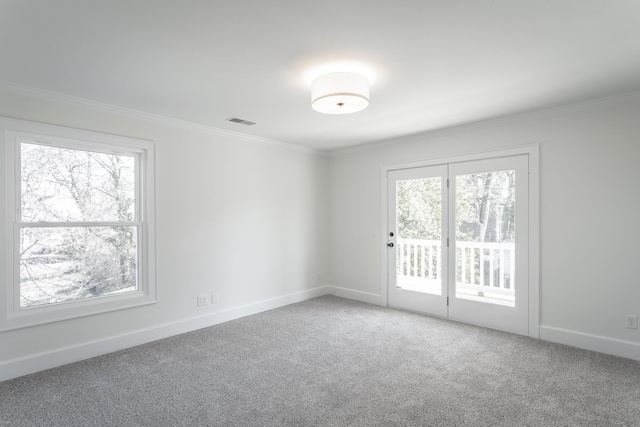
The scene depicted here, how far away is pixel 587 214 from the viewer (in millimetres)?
3348

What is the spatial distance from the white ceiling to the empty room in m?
0.02

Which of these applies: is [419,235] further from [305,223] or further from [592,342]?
[592,342]

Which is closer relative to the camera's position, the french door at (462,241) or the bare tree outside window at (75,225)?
the bare tree outside window at (75,225)

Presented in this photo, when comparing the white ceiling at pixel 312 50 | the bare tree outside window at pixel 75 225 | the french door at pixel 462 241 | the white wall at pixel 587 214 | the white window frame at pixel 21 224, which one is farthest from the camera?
the french door at pixel 462 241

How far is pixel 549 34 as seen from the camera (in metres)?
2.07

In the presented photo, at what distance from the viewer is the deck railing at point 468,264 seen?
153 inches

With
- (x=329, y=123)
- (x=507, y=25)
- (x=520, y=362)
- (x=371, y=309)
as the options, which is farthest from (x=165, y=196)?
(x=520, y=362)

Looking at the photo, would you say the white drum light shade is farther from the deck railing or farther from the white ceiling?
the deck railing

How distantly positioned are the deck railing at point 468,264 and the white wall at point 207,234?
1500mm

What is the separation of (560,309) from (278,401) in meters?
2.96

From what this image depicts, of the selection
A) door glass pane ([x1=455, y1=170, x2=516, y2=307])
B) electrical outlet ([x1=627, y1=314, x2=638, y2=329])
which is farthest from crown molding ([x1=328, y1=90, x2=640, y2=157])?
electrical outlet ([x1=627, y1=314, x2=638, y2=329])

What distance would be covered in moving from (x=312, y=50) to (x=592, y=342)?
3655 mm

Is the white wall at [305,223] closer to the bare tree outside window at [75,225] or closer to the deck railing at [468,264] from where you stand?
the bare tree outside window at [75,225]

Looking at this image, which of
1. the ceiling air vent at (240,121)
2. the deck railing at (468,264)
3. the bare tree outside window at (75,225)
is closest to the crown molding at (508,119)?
the deck railing at (468,264)
